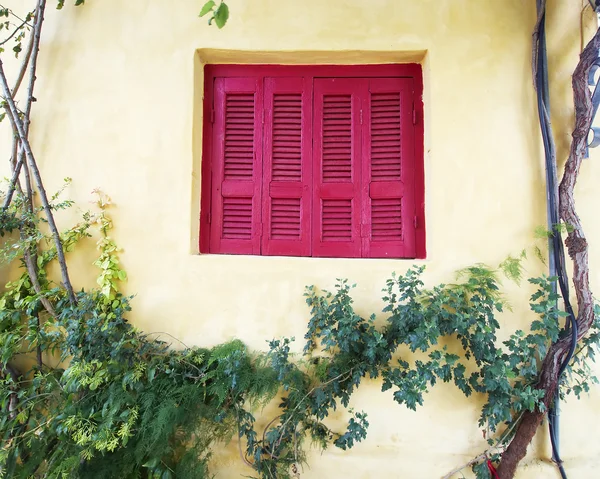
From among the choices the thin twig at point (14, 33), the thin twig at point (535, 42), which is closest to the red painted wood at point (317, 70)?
the thin twig at point (535, 42)

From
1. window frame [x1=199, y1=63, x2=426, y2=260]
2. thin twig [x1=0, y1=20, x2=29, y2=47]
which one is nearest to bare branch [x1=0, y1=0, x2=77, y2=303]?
thin twig [x1=0, y1=20, x2=29, y2=47]

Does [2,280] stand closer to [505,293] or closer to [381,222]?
[381,222]

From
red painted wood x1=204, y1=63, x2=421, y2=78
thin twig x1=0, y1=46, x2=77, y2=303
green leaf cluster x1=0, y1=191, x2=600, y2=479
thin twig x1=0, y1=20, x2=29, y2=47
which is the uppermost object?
thin twig x1=0, y1=20, x2=29, y2=47

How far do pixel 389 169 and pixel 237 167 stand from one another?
0.98m

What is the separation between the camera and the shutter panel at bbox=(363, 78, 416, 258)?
7.62ft

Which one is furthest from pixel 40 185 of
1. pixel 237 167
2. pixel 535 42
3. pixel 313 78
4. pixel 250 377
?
pixel 535 42

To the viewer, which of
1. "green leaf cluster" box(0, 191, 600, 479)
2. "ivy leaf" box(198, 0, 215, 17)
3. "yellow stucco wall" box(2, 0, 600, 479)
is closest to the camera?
"ivy leaf" box(198, 0, 215, 17)

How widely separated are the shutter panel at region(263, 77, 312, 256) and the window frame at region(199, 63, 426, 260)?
0.08 metres

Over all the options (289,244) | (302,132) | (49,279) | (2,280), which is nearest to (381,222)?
(289,244)

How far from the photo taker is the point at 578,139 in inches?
80.5

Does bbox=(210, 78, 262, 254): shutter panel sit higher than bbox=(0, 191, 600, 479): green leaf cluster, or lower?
higher

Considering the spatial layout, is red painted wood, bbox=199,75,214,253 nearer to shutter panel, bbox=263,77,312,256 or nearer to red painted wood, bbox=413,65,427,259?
shutter panel, bbox=263,77,312,256

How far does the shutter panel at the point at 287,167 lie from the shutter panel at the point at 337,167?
0.06 m

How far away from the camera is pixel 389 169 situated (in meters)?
2.35
